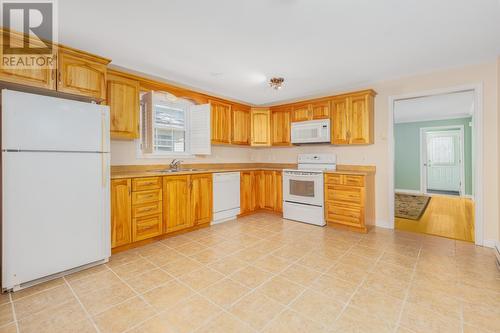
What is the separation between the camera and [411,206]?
5535mm

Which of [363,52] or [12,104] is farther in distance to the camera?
[363,52]

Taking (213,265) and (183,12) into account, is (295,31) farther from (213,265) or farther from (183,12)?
(213,265)

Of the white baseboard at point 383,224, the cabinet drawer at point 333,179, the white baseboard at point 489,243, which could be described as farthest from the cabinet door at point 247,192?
the white baseboard at point 489,243

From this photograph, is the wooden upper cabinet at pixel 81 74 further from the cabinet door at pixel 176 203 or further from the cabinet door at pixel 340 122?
the cabinet door at pixel 340 122

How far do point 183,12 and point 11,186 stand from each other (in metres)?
2.17

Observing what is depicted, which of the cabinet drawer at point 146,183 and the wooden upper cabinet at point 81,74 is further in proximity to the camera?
the cabinet drawer at point 146,183

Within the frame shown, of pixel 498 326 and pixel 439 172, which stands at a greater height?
pixel 439 172

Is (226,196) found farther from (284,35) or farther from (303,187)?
(284,35)

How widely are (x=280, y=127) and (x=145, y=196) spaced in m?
3.11

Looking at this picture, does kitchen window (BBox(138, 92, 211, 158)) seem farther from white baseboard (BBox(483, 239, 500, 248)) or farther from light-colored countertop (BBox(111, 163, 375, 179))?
white baseboard (BBox(483, 239, 500, 248))

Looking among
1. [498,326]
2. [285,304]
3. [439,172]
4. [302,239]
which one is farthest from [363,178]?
[439,172]

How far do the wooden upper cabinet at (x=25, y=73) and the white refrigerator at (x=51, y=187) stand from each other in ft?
0.91

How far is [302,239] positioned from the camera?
3.41 meters

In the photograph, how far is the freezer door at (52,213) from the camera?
2029mm
